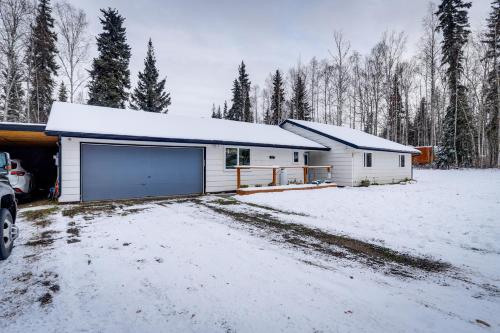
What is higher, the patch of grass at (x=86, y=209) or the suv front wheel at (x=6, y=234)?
the suv front wheel at (x=6, y=234)

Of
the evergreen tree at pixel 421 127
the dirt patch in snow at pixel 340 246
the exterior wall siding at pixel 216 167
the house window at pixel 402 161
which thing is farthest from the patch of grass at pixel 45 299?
the evergreen tree at pixel 421 127

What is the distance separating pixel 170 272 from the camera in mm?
3506

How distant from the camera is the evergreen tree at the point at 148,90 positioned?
93.5ft

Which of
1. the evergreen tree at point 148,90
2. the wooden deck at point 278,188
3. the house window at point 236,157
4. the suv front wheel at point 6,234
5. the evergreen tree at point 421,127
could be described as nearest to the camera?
the suv front wheel at point 6,234

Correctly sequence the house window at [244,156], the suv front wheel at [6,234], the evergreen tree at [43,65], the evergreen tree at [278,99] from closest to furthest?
1. the suv front wheel at [6,234]
2. the house window at [244,156]
3. the evergreen tree at [43,65]
4. the evergreen tree at [278,99]

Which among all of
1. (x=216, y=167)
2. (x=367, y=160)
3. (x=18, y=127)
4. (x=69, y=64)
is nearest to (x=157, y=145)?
(x=216, y=167)

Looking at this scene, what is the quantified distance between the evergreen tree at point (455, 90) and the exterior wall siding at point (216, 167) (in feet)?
73.6

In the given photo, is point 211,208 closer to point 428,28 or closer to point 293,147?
point 293,147

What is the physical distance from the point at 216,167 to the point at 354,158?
8832 millimetres

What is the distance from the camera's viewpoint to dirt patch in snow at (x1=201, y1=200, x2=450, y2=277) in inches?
156

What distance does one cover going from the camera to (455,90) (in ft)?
91.1

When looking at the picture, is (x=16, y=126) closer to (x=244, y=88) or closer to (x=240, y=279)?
(x=240, y=279)

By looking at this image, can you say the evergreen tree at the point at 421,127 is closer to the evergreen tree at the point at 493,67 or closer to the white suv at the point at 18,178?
the evergreen tree at the point at 493,67

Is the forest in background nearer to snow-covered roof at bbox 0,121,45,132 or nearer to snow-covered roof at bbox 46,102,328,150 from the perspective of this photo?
snow-covered roof at bbox 46,102,328,150
